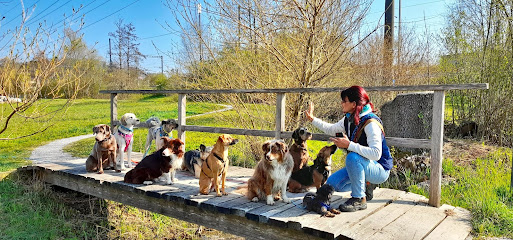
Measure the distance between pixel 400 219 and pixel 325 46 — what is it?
3.33 m

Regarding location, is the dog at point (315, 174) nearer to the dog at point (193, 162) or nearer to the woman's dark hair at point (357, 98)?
the woman's dark hair at point (357, 98)

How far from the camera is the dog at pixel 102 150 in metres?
5.10

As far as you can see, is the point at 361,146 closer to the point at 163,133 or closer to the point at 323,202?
the point at 323,202

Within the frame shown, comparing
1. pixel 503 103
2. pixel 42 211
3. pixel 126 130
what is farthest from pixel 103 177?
pixel 503 103

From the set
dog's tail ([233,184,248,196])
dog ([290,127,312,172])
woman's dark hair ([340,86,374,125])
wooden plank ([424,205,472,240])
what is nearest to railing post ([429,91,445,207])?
wooden plank ([424,205,472,240])

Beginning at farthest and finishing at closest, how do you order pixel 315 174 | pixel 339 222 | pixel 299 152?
pixel 299 152
pixel 315 174
pixel 339 222

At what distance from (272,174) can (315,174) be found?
0.58 meters

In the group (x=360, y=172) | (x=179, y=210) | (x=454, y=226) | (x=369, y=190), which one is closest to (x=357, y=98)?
(x=360, y=172)

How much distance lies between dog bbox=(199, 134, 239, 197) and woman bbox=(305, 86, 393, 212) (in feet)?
3.78

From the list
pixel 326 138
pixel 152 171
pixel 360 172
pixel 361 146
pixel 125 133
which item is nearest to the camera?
pixel 361 146

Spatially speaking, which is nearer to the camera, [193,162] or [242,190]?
[242,190]

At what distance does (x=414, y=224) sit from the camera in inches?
130

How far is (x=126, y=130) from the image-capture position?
5445mm

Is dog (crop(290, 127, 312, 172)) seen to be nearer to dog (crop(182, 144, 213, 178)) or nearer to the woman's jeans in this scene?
the woman's jeans
